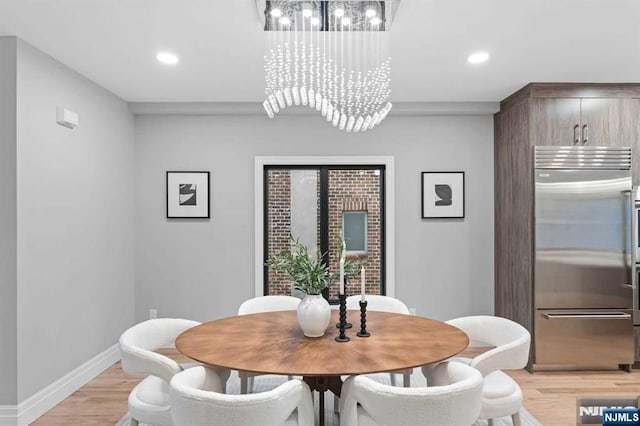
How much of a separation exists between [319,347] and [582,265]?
2.83 meters

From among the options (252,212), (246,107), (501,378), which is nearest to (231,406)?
(501,378)

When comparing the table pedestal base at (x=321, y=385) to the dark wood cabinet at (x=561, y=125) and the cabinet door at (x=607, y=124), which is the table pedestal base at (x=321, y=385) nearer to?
the dark wood cabinet at (x=561, y=125)

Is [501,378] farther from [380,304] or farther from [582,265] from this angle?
[582,265]

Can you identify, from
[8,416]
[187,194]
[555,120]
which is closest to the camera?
[8,416]

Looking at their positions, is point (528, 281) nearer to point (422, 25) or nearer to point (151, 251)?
point (422, 25)

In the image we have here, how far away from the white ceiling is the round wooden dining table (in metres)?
1.80

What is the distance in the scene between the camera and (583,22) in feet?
8.51

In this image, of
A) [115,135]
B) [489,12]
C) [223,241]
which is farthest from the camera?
[223,241]

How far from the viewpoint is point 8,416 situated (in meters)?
2.73

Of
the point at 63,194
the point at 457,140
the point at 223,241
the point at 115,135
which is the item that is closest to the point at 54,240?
the point at 63,194

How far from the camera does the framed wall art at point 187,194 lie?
14.6 ft

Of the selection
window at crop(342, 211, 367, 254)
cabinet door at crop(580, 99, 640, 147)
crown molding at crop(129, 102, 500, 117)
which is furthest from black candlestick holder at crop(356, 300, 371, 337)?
cabinet door at crop(580, 99, 640, 147)

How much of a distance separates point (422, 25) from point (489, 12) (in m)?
0.38

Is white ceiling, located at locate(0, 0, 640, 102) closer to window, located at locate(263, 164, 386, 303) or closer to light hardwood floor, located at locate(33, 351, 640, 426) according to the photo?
window, located at locate(263, 164, 386, 303)
